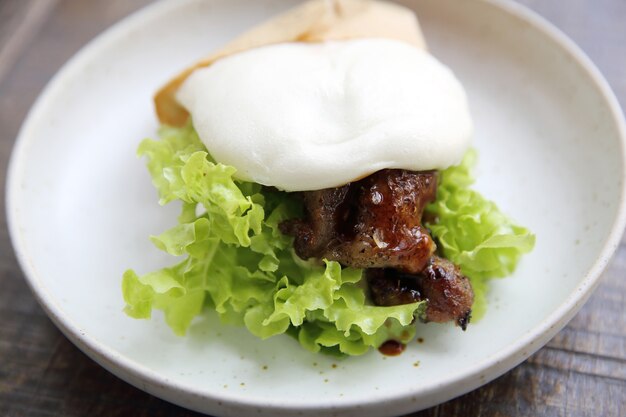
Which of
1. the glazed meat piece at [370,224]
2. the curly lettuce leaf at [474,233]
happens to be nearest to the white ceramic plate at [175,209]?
the curly lettuce leaf at [474,233]

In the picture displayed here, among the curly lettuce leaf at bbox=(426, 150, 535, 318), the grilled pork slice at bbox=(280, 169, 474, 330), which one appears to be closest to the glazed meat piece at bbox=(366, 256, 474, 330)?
the grilled pork slice at bbox=(280, 169, 474, 330)

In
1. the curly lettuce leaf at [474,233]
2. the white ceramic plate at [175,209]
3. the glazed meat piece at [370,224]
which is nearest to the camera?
the white ceramic plate at [175,209]

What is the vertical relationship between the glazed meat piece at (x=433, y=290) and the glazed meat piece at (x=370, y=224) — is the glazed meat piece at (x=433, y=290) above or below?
below

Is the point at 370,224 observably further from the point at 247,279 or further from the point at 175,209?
the point at 175,209

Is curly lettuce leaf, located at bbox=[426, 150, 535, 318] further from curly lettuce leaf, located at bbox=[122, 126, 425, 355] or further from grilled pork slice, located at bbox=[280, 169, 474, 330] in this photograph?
curly lettuce leaf, located at bbox=[122, 126, 425, 355]

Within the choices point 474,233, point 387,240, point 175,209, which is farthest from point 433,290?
point 175,209

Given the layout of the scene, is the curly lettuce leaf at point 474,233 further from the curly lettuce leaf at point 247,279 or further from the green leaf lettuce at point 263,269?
the curly lettuce leaf at point 247,279

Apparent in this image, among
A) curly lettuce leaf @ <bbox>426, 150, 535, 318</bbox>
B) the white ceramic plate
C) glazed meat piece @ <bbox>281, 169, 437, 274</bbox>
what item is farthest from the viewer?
curly lettuce leaf @ <bbox>426, 150, 535, 318</bbox>
